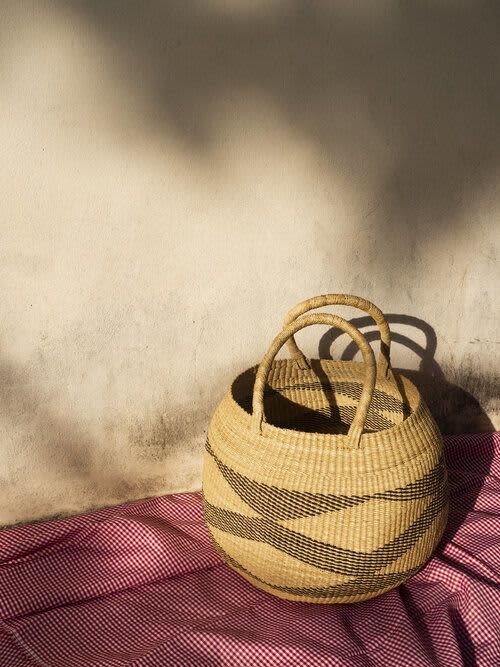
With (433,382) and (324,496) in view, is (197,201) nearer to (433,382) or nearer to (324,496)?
(324,496)

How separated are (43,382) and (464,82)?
1.27 meters

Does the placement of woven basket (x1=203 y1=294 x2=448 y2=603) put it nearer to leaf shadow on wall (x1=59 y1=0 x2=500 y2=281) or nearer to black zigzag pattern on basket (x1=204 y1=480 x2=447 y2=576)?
black zigzag pattern on basket (x1=204 y1=480 x2=447 y2=576)

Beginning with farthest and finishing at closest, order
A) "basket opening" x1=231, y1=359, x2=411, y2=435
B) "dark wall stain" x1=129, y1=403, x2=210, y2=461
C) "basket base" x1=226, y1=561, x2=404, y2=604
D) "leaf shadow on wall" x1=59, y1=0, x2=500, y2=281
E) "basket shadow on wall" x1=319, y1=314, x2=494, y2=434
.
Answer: "basket shadow on wall" x1=319, y1=314, x2=494, y2=434, "dark wall stain" x1=129, y1=403, x2=210, y2=461, "basket opening" x1=231, y1=359, x2=411, y2=435, "leaf shadow on wall" x1=59, y1=0, x2=500, y2=281, "basket base" x1=226, y1=561, x2=404, y2=604

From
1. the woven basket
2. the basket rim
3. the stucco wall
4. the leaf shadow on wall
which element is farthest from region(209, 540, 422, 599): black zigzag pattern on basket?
the leaf shadow on wall

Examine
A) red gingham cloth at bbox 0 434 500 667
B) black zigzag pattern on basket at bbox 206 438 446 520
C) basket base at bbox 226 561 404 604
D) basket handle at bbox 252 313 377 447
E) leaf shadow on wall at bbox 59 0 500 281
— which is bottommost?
red gingham cloth at bbox 0 434 500 667

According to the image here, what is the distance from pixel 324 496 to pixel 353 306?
39cm

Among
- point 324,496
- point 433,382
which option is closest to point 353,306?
point 324,496

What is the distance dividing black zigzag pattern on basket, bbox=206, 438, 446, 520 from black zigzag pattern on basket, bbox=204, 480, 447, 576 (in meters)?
0.03

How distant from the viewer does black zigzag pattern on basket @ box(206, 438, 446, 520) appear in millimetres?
1376

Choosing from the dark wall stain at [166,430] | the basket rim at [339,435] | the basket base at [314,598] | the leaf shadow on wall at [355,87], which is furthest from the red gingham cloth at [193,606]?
the leaf shadow on wall at [355,87]

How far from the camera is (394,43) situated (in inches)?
69.5

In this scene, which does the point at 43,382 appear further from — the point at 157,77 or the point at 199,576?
the point at 157,77

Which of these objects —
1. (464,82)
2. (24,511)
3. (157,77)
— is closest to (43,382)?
(24,511)

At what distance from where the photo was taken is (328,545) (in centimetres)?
140
